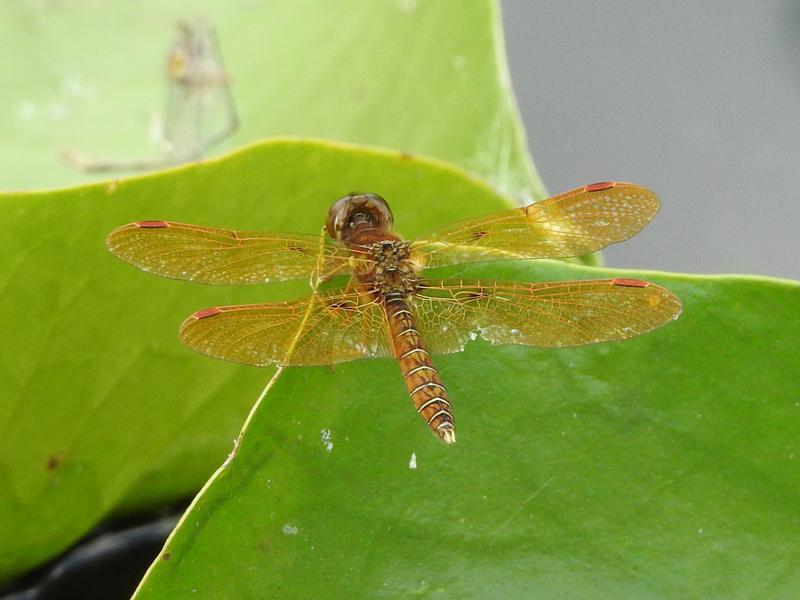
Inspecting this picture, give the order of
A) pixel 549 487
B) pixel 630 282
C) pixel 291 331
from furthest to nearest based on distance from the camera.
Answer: pixel 291 331 < pixel 630 282 < pixel 549 487

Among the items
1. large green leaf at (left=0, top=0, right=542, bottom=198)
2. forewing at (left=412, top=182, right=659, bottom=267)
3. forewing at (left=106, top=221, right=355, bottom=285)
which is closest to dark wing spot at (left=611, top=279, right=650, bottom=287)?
forewing at (left=412, top=182, right=659, bottom=267)

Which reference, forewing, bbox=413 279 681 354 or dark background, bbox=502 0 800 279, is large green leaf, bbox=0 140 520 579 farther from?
dark background, bbox=502 0 800 279

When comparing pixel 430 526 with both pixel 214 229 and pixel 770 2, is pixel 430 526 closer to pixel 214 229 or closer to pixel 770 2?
pixel 214 229

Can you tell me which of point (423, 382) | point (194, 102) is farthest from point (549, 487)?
point (194, 102)

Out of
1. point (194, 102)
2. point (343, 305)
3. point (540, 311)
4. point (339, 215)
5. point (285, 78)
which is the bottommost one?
point (540, 311)

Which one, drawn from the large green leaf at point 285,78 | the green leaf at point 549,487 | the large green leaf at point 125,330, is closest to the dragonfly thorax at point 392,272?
the large green leaf at point 125,330

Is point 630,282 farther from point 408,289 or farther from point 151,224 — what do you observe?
point 151,224

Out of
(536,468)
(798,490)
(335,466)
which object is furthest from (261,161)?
(798,490)
